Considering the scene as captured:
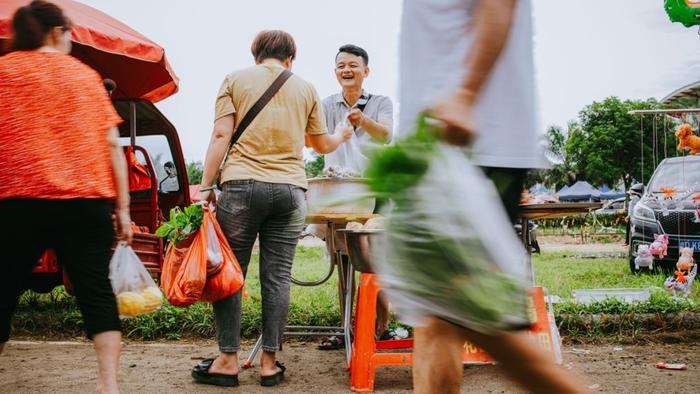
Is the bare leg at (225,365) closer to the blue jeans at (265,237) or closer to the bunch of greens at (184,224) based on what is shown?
the blue jeans at (265,237)

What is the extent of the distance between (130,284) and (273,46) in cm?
168

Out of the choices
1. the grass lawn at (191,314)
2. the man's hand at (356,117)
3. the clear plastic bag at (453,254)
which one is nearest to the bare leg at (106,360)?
the clear plastic bag at (453,254)

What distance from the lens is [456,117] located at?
153 centimetres

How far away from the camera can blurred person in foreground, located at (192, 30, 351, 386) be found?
3.96 m

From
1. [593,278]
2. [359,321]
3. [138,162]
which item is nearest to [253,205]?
[359,321]

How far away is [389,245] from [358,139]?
3.52 m

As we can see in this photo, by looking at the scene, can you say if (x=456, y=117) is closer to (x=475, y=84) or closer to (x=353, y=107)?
(x=475, y=84)

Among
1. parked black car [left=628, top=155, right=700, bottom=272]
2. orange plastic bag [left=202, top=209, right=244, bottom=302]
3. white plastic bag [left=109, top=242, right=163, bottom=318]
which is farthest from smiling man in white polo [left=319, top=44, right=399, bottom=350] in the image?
parked black car [left=628, top=155, right=700, bottom=272]

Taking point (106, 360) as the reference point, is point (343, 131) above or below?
above

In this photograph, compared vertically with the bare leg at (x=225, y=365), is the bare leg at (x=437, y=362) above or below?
above

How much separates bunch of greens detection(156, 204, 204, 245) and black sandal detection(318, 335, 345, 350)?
1.66 meters

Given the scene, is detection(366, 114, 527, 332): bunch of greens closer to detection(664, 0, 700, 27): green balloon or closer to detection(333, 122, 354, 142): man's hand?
detection(333, 122, 354, 142): man's hand

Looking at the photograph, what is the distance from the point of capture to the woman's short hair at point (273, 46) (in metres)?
4.11

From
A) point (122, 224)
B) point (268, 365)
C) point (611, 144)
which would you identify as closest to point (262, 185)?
point (122, 224)
